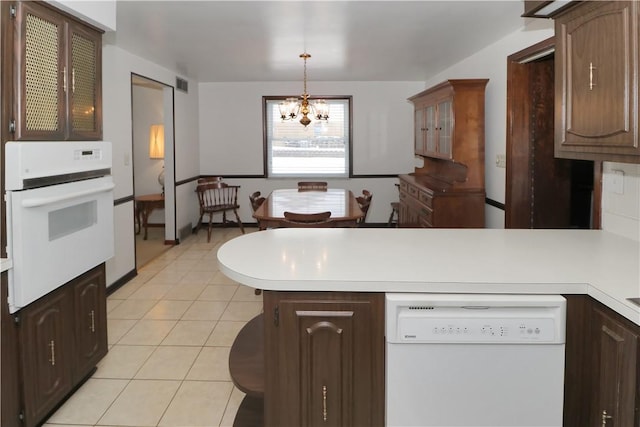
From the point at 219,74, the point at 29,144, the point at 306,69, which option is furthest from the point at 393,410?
the point at 219,74

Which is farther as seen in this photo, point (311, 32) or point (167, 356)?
point (311, 32)

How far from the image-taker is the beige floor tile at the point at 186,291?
465cm

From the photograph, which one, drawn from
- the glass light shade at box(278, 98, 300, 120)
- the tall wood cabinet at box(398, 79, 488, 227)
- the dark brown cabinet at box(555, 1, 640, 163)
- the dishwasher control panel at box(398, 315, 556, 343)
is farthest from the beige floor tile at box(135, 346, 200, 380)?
the glass light shade at box(278, 98, 300, 120)

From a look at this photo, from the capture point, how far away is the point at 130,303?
447cm

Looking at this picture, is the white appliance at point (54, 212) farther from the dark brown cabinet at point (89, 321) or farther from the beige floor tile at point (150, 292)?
the beige floor tile at point (150, 292)

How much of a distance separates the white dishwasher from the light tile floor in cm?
116

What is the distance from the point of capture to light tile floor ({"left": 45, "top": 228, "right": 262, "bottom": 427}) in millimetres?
2641

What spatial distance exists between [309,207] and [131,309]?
172 cm

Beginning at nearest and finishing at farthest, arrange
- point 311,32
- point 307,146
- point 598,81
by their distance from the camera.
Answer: point 598,81 → point 311,32 → point 307,146

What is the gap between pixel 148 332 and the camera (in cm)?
379

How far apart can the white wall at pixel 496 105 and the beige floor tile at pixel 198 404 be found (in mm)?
2816

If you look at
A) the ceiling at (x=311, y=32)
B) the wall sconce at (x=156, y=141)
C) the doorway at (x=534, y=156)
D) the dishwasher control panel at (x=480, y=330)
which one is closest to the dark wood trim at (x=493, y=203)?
the doorway at (x=534, y=156)

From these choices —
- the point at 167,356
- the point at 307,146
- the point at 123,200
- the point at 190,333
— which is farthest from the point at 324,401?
the point at 307,146

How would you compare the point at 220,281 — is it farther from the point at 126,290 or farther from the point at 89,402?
the point at 89,402
